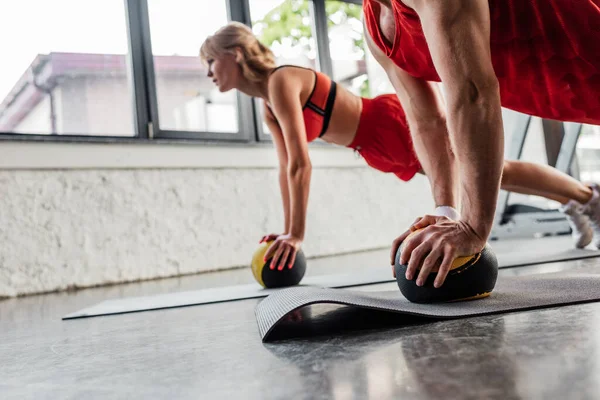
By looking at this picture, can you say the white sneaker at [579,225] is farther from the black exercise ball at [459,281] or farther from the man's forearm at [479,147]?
the man's forearm at [479,147]

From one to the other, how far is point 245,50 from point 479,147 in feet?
5.61

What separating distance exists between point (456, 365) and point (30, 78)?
12.0 feet

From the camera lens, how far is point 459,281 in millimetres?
1125

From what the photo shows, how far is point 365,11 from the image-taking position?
1535mm

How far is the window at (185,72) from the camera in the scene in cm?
405

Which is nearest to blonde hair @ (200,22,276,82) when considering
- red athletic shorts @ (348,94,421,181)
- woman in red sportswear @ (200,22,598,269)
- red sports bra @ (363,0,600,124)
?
woman in red sportswear @ (200,22,598,269)

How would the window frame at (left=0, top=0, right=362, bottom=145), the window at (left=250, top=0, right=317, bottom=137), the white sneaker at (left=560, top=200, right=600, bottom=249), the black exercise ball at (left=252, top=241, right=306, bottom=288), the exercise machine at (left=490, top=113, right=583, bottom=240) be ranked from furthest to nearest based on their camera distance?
the window at (left=250, top=0, right=317, bottom=137) → the exercise machine at (left=490, top=113, right=583, bottom=240) → the window frame at (left=0, top=0, right=362, bottom=145) → the white sneaker at (left=560, top=200, right=600, bottom=249) → the black exercise ball at (left=252, top=241, right=306, bottom=288)

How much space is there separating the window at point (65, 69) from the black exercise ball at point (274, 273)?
205 cm

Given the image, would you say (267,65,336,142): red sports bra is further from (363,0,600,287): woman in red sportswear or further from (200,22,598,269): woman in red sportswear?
(363,0,600,287): woman in red sportswear

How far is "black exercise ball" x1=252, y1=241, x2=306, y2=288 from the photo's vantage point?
83.5 inches

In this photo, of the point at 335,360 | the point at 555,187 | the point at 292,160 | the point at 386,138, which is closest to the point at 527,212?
the point at 555,187

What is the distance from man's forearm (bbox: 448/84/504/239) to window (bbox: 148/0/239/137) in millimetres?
3163

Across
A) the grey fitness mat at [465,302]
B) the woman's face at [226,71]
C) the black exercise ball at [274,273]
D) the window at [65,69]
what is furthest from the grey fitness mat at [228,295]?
the window at [65,69]


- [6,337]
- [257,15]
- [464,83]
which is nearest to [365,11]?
[464,83]
